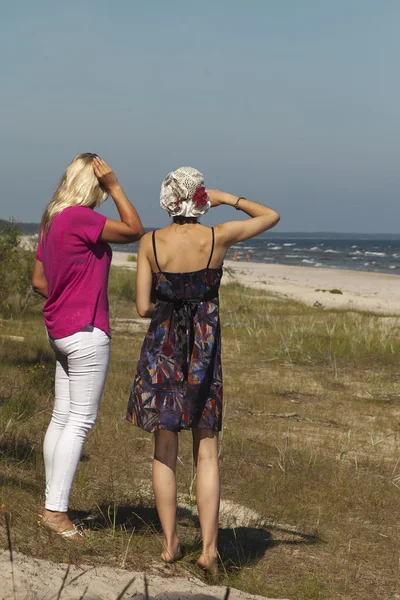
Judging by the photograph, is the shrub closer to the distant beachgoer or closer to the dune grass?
the dune grass

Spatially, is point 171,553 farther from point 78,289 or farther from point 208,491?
point 78,289

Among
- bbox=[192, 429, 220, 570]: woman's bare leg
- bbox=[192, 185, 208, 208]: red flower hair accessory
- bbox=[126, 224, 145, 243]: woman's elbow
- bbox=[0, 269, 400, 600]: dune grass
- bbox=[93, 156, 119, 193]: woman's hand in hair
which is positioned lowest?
bbox=[0, 269, 400, 600]: dune grass

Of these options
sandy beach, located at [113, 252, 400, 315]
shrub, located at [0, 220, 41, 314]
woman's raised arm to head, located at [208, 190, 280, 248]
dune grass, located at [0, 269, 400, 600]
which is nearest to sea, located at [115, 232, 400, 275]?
sandy beach, located at [113, 252, 400, 315]

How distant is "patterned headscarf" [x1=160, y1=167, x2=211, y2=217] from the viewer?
146 inches

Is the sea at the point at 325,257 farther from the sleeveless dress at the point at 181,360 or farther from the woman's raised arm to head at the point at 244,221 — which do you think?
the sleeveless dress at the point at 181,360

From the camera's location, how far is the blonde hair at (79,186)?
3.77 meters

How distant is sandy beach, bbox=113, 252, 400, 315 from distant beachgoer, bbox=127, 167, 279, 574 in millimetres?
10514

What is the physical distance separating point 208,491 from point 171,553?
0.33 m

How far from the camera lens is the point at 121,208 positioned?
385 cm

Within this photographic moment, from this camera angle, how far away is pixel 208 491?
3.76 meters

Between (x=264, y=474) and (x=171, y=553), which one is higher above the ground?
(x=171, y=553)

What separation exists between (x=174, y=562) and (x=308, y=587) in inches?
26.1

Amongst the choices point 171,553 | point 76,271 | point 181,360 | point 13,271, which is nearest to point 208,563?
point 171,553

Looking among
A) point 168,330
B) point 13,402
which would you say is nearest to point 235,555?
point 168,330
